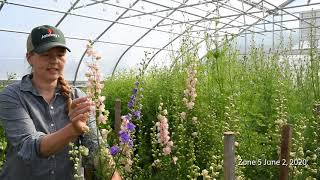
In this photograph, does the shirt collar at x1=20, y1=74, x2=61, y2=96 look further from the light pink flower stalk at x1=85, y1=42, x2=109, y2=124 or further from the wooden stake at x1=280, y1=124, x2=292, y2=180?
the wooden stake at x1=280, y1=124, x2=292, y2=180

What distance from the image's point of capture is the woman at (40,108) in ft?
5.56

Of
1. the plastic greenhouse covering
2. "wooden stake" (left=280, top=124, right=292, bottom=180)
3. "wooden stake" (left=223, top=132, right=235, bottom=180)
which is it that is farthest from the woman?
the plastic greenhouse covering

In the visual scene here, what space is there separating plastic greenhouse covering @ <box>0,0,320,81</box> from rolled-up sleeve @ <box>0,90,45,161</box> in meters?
5.85

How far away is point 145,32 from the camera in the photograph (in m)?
12.0

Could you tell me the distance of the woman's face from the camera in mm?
1778

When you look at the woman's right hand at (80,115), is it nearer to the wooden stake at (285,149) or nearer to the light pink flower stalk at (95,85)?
the light pink flower stalk at (95,85)


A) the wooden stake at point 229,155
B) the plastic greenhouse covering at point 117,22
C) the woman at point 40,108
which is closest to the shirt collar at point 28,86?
the woman at point 40,108

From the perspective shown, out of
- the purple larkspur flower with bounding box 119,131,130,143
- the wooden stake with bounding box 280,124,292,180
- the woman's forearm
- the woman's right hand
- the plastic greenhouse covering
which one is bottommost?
the wooden stake with bounding box 280,124,292,180

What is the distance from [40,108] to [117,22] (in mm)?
8937

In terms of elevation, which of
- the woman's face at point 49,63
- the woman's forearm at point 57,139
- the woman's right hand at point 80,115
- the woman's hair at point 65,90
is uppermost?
the woman's face at point 49,63

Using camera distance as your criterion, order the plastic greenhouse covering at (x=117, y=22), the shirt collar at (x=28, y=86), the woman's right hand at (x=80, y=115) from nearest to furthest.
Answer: the woman's right hand at (x=80, y=115), the shirt collar at (x=28, y=86), the plastic greenhouse covering at (x=117, y=22)

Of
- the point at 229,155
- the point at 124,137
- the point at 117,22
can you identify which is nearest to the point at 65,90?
the point at 124,137

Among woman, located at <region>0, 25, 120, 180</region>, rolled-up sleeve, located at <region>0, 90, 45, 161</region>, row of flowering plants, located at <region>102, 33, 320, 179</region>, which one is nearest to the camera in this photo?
rolled-up sleeve, located at <region>0, 90, 45, 161</region>

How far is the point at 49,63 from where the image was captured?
1.79m
